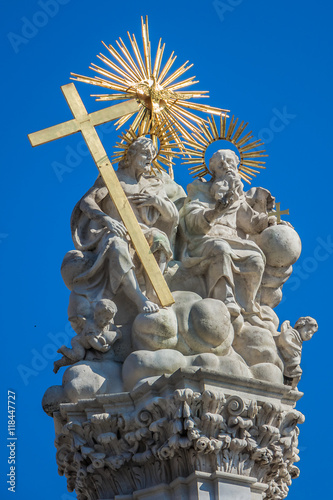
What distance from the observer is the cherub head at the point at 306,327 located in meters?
16.7

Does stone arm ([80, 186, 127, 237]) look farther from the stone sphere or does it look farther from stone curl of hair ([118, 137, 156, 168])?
the stone sphere

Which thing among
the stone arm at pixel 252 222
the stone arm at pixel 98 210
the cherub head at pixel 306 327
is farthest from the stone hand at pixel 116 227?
the cherub head at pixel 306 327

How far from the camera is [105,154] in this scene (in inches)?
659

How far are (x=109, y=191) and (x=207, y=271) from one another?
4.89 feet

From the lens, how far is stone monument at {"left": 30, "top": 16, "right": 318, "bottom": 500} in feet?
49.2

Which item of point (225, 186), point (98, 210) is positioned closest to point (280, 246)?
point (225, 186)

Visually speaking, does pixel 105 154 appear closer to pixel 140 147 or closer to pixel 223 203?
pixel 140 147

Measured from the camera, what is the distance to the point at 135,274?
16.4 m

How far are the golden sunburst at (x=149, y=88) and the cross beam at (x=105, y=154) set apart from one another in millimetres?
504

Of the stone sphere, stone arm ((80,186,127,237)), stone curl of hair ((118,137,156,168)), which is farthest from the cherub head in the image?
stone curl of hair ((118,137,156,168))

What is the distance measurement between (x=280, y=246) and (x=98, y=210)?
2.25 metres

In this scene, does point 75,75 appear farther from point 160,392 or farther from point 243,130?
point 160,392

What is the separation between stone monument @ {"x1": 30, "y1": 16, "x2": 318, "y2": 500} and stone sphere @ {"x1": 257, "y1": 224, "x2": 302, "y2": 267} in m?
0.02

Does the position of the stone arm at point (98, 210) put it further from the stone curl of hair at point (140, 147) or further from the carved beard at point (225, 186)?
the carved beard at point (225, 186)
